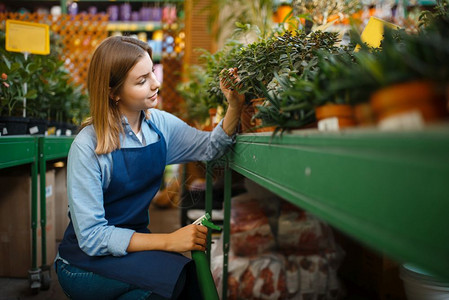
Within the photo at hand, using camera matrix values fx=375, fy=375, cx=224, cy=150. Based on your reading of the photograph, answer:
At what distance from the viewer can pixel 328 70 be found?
63cm

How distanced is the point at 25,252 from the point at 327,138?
212cm

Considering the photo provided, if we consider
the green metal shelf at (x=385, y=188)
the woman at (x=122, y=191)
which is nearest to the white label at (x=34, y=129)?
the woman at (x=122, y=191)

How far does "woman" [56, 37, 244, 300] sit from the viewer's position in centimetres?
105

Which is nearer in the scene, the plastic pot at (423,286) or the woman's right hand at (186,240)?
the woman's right hand at (186,240)

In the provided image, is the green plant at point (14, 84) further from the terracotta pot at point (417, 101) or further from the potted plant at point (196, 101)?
the terracotta pot at point (417, 101)

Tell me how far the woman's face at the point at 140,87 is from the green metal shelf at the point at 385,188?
0.68 meters

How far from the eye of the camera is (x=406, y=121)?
455mm

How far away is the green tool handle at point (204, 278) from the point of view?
1.02 metres

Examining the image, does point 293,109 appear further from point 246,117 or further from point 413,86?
point 246,117

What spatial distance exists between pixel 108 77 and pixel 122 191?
1.18 feet

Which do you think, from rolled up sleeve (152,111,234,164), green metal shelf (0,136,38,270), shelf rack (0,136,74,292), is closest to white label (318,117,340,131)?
rolled up sleeve (152,111,234,164)

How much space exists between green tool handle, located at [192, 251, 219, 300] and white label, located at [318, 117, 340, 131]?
0.61m

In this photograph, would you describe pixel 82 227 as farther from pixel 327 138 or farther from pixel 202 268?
pixel 327 138

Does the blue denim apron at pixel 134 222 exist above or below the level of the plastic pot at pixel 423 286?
above
